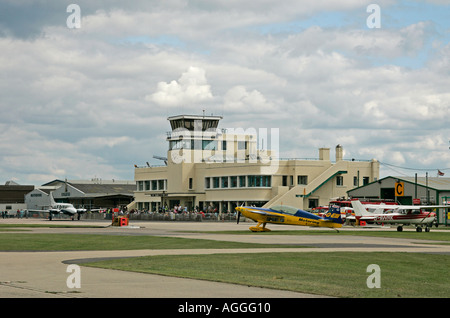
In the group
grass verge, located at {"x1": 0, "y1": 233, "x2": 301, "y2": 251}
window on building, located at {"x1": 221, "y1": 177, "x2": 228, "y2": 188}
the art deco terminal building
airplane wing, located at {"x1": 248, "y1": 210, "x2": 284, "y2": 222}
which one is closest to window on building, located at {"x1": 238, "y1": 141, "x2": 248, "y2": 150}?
the art deco terminal building

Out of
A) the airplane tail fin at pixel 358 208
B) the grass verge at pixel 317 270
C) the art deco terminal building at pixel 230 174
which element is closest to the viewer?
the grass verge at pixel 317 270

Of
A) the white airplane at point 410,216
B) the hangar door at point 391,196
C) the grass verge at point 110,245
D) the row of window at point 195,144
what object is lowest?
the grass verge at point 110,245

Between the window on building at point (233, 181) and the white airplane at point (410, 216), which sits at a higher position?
the window on building at point (233, 181)

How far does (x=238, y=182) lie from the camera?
11281 cm

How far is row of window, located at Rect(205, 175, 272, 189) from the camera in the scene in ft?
357

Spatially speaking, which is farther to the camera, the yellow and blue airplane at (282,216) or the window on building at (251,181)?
the window on building at (251,181)

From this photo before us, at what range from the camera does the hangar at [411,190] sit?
87.1m

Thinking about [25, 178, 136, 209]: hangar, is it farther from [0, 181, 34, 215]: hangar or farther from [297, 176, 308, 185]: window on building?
[297, 176, 308, 185]: window on building

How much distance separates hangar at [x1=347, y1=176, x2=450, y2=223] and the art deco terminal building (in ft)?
26.6

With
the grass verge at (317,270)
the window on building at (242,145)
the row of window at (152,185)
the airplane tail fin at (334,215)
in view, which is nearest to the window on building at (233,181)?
the window on building at (242,145)

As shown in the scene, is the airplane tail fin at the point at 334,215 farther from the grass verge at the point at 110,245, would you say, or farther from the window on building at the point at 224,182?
the window on building at the point at 224,182

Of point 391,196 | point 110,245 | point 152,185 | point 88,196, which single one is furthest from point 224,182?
point 110,245
